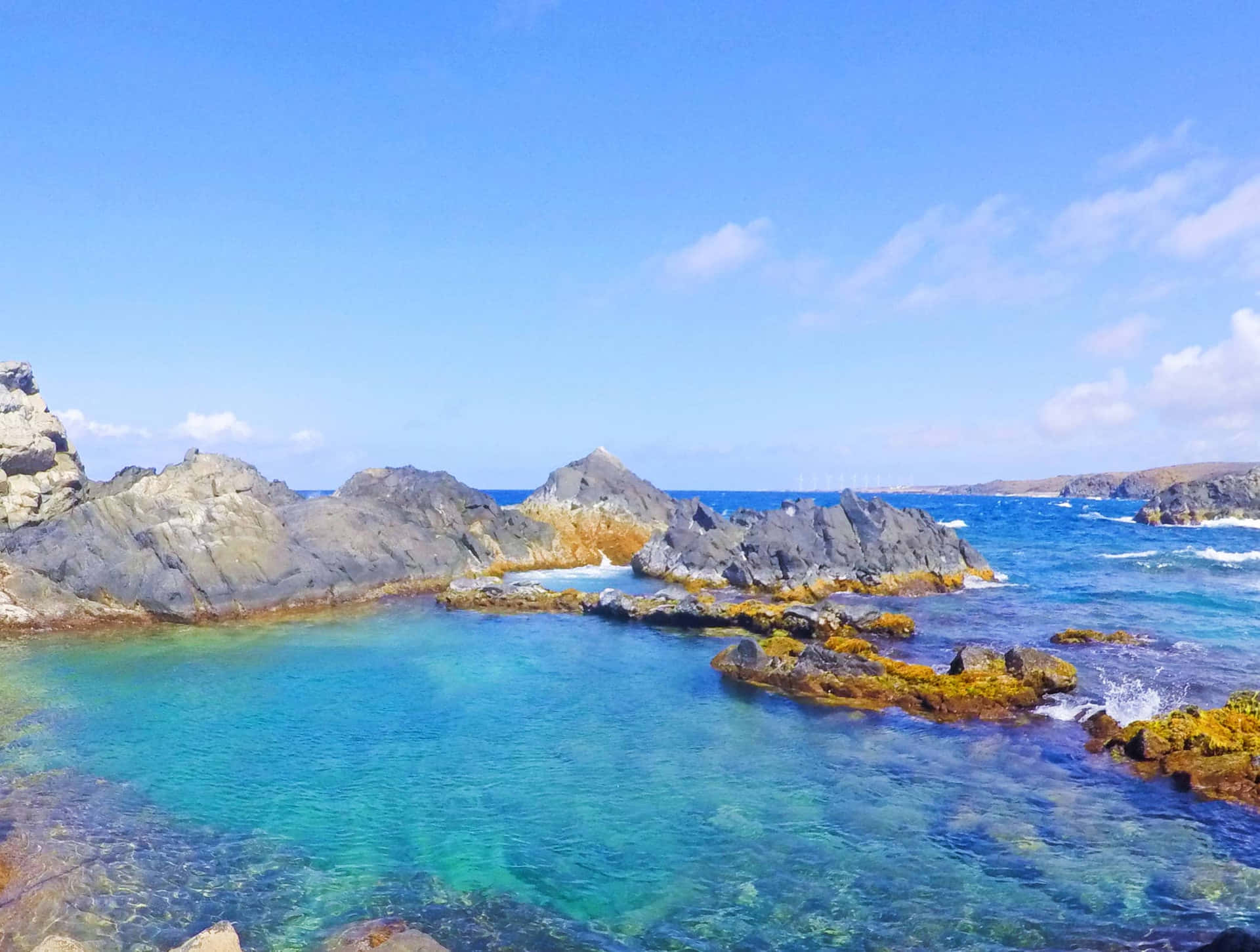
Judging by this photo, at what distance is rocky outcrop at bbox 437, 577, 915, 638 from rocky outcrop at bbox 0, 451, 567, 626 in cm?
628

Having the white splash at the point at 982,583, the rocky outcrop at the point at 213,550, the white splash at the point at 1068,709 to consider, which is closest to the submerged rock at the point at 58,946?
the white splash at the point at 1068,709

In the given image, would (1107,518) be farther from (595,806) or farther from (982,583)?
(595,806)

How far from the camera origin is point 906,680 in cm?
2986

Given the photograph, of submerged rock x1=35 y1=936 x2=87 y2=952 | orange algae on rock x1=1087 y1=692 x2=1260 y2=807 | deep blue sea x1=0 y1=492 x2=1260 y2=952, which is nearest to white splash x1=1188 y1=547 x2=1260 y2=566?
deep blue sea x1=0 y1=492 x2=1260 y2=952

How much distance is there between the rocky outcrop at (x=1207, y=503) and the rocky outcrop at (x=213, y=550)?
394 feet

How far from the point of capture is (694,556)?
60.9 m

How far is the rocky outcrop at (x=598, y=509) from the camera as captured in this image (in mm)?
73125

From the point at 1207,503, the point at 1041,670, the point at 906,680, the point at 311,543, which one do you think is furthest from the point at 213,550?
the point at 1207,503

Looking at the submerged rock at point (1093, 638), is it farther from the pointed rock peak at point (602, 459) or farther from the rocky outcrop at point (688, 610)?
the pointed rock peak at point (602, 459)

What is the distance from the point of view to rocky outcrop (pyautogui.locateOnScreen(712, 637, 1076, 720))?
27.5 m

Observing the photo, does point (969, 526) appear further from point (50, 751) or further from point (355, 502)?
point (50, 751)

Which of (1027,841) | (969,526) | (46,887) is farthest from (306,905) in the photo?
(969,526)

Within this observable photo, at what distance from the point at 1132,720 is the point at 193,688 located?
33551 millimetres

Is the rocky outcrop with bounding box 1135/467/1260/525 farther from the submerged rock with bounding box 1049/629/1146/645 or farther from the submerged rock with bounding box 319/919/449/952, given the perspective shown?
the submerged rock with bounding box 319/919/449/952
